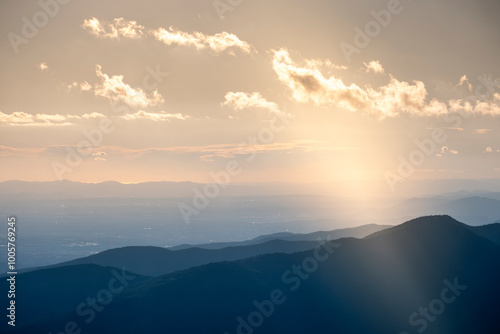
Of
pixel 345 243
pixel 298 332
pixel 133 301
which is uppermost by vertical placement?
pixel 345 243

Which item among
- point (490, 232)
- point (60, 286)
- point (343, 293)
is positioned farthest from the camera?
point (60, 286)

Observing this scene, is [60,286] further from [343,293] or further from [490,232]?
[490,232]

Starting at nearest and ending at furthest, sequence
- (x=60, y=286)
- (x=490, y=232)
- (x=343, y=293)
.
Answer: (x=343, y=293) → (x=490, y=232) → (x=60, y=286)

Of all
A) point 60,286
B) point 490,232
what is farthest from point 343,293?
point 60,286

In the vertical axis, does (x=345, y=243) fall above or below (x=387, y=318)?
above

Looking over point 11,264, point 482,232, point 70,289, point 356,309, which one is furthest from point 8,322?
point 482,232

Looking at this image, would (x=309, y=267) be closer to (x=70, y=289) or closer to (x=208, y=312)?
(x=208, y=312)

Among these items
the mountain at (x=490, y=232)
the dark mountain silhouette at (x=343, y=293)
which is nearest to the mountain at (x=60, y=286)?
the dark mountain silhouette at (x=343, y=293)
